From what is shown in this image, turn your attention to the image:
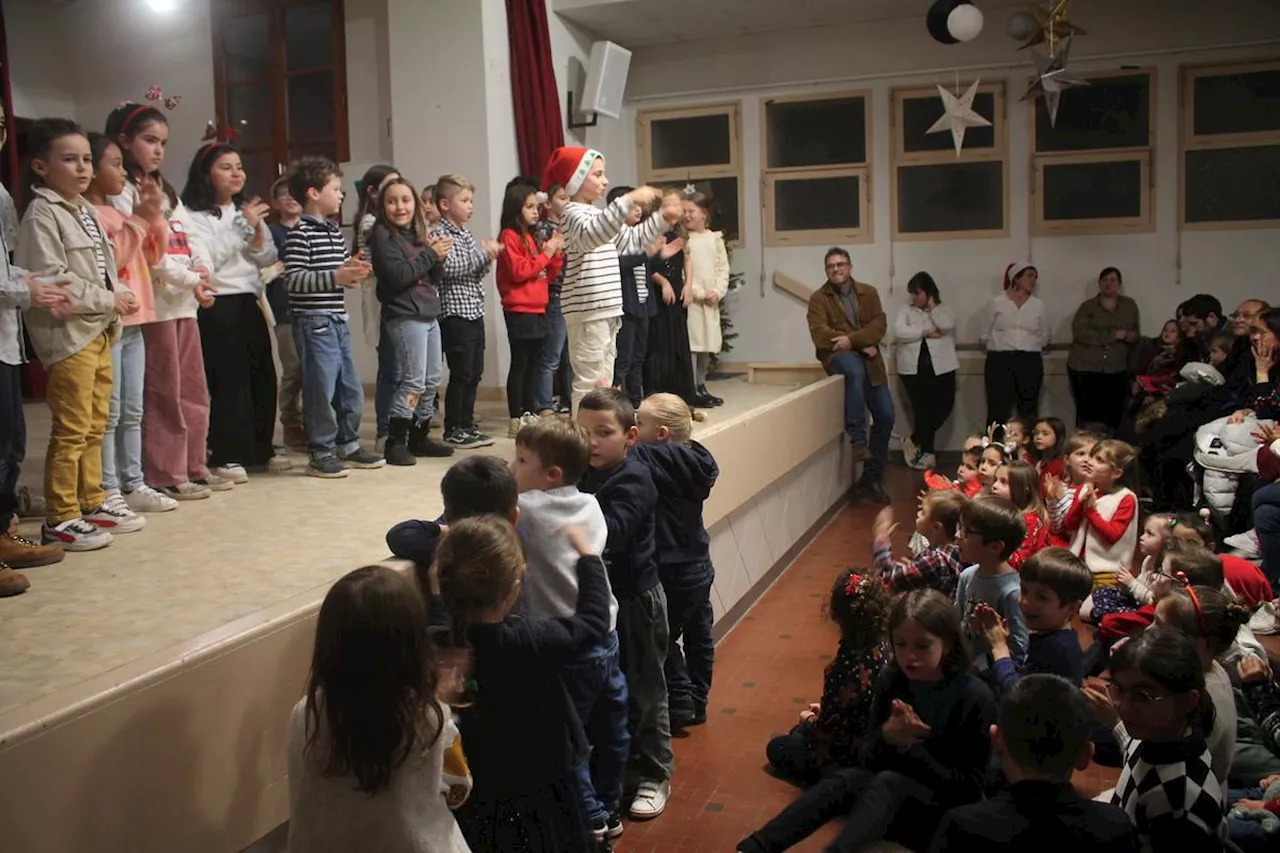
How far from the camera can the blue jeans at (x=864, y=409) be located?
750 centimetres

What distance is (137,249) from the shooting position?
3326mm

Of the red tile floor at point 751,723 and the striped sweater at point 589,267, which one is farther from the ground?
the striped sweater at point 589,267

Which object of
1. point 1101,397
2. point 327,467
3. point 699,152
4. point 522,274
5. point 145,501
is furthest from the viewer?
point 699,152

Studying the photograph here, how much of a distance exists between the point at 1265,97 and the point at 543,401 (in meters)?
5.54

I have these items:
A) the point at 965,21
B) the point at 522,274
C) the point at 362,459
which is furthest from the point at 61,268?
the point at 965,21

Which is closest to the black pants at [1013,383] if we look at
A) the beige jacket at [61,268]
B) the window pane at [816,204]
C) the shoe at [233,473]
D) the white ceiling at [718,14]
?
the window pane at [816,204]

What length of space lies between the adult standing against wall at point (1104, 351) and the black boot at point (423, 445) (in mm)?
4896

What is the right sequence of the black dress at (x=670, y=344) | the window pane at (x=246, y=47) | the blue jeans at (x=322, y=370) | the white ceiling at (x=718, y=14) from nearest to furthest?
1. the blue jeans at (x=322, y=370)
2. the black dress at (x=670, y=344)
3. the window pane at (x=246, y=47)
4. the white ceiling at (x=718, y=14)

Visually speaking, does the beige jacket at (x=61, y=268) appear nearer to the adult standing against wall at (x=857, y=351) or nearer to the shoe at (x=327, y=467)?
the shoe at (x=327, y=467)

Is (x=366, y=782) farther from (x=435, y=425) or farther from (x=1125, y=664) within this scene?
(x=435, y=425)

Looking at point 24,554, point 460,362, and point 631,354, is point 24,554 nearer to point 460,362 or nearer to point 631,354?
point 460,362

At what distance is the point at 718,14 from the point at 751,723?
563 cm

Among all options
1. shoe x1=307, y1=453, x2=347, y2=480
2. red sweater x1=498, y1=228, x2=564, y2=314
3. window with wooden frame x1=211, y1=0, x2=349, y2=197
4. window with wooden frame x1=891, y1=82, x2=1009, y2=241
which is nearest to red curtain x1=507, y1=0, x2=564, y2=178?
window with wooden frame x1=211, y1=0, x2=349, y2=197

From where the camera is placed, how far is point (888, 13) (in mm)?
7930
